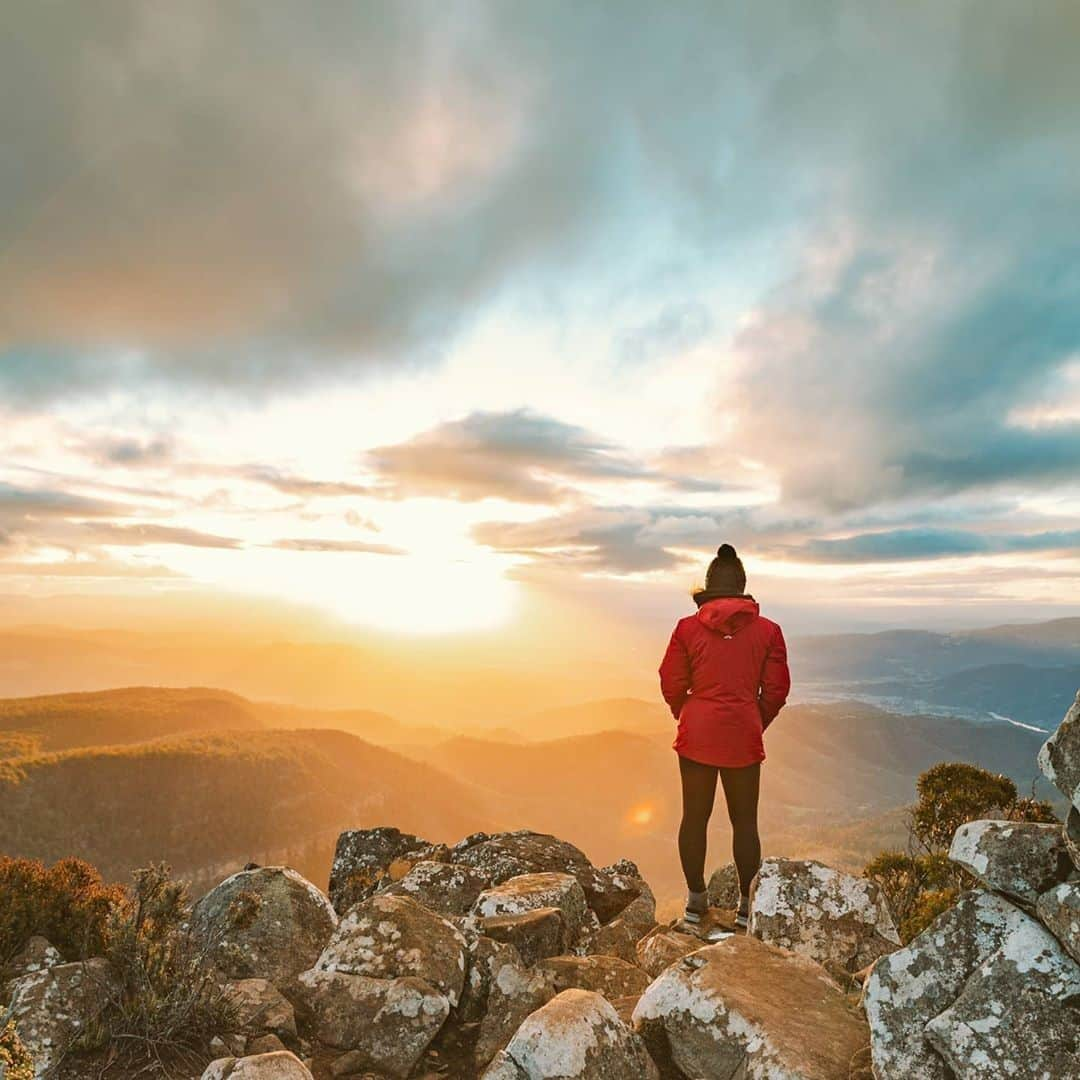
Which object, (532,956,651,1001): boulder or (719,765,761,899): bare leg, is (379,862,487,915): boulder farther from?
(719,765,761,899): bare leg

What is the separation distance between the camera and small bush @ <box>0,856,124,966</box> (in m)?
7.14

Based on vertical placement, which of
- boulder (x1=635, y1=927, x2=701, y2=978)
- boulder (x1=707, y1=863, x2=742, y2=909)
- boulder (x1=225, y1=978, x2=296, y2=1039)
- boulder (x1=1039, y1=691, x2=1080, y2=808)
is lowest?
boulder (x1=707, y1=863, x2=742, y2=909)

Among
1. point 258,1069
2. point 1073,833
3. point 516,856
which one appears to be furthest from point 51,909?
point 1073,833

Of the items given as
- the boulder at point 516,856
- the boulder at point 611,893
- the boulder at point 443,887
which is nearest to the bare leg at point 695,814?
the boulder at point 611,893

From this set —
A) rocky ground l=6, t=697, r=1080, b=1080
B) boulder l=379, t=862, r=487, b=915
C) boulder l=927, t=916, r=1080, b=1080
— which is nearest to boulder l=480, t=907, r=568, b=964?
rocky ground l=6, t=697, r=1080, b=1080

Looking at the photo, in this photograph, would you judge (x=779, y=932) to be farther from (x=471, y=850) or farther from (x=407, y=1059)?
(x=471, y=850)

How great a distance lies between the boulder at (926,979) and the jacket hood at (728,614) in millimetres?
3991

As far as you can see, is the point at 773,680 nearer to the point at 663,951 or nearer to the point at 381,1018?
the point at 663,951

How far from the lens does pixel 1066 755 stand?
14.6 feet

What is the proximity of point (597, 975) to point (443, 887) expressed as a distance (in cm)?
388

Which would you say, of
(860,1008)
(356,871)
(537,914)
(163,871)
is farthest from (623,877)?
(163,871)

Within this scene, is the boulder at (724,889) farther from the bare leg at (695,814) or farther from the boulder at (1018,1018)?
the boulder at (1018,1018)

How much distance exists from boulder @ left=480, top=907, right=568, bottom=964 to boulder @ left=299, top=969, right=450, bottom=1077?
1.41m

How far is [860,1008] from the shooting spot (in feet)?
18.4
